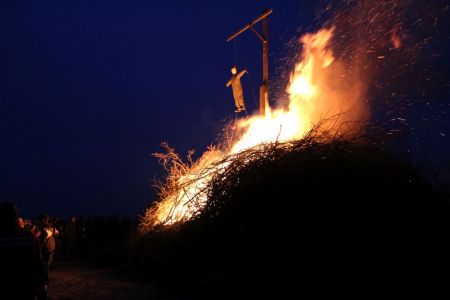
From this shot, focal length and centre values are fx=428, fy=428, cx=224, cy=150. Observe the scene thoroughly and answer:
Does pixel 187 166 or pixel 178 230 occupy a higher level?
pixel 187 166

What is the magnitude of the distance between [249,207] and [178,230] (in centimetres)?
216

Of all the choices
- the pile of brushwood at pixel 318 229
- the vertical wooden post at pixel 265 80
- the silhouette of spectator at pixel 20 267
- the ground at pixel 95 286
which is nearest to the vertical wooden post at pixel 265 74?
the vertical wooden post at pixel 265 80

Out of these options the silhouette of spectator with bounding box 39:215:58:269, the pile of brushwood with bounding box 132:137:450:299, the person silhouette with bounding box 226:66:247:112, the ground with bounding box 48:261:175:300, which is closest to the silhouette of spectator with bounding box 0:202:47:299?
the pile of brushwood with bounding box 132:137:450:299

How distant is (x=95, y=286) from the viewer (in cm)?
949

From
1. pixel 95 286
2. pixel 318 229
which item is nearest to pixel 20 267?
pixel 318 229

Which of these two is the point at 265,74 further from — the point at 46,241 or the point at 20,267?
the point at 20,267

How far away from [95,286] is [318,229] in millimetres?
5181

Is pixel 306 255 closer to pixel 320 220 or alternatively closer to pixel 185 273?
pixel 320 220

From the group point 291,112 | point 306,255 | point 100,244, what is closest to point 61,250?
point 100,244

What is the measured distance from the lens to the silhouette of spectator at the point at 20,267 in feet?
13.4

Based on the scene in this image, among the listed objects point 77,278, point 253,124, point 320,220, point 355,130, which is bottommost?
point 77,278

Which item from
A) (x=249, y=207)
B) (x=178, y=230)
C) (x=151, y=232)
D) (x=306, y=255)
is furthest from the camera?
(x=151, y=232)

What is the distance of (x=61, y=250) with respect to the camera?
57.5 ft

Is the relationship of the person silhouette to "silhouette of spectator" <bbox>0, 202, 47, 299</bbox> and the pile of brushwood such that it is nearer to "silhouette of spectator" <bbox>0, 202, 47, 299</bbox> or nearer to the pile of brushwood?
the pile of brushwood
